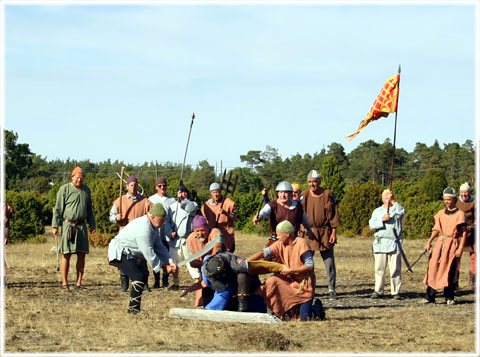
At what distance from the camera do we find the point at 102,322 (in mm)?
9758

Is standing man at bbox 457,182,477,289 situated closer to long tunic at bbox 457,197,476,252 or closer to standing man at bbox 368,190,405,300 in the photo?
long tunic at bbox 457,197,476,252

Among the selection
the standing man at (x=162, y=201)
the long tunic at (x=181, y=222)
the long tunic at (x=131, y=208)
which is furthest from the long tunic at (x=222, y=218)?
the long tunic at (x=131, y=208)

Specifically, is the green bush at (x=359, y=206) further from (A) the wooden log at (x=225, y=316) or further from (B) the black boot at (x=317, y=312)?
(A) the wooden log at (x=225, y=316)

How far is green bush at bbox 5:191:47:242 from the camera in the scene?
2639 cm

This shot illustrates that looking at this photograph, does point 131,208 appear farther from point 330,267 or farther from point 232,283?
point 232,283

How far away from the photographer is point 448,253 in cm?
1230

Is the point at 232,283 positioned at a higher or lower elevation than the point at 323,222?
lower

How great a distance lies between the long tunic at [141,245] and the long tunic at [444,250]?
13.9 feet

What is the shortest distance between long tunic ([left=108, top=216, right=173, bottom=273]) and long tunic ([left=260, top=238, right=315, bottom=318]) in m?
1.25

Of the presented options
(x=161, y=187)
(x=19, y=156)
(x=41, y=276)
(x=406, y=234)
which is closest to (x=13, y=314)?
(x=161, y=187)

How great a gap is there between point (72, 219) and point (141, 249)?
3455mm

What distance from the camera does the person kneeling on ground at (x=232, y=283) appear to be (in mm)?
9828

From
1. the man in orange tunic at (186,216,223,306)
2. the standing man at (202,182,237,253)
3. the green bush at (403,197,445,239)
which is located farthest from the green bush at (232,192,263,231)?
the man in orange tunic at (186,216,223,306)

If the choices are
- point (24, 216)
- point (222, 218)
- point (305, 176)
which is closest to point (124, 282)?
point (222, 218)
